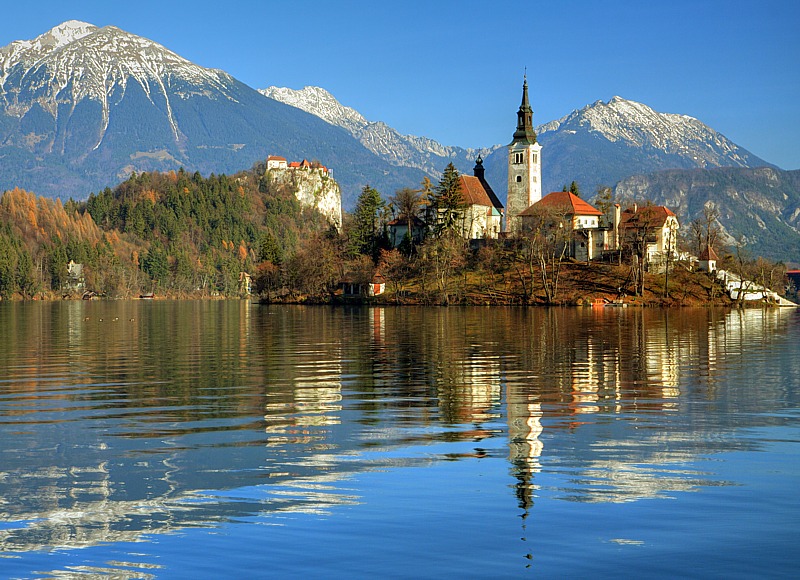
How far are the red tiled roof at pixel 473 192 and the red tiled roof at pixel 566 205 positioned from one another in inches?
370

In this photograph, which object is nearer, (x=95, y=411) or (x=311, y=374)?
(x=95, y=411)

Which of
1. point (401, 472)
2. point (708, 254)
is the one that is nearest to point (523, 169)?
point (708, 254)

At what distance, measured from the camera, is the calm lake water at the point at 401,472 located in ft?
47.5

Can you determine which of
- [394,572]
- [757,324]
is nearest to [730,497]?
[394,572]

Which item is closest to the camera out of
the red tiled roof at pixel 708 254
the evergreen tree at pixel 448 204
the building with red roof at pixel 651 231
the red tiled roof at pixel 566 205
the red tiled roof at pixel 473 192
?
the building with red roof at pixel 651 231

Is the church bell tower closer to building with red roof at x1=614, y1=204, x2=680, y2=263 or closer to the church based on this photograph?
the church

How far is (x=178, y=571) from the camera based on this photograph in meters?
13.9

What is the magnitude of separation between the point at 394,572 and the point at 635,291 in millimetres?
129662

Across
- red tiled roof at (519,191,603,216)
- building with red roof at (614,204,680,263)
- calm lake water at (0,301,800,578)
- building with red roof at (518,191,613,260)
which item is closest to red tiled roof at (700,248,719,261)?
building with red roof at (614,204,680,263)

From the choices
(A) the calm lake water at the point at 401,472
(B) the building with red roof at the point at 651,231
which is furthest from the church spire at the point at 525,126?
(A) the calm lake water at the point at 401,472

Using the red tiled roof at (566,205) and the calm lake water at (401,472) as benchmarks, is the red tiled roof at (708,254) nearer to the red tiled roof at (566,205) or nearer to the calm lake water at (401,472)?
the red tiled roof at (566,205)

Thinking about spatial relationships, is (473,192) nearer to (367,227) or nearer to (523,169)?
(523,169)

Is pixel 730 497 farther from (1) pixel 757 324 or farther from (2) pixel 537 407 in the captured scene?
(1) pixel 757 324

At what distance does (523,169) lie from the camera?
178750 mm
